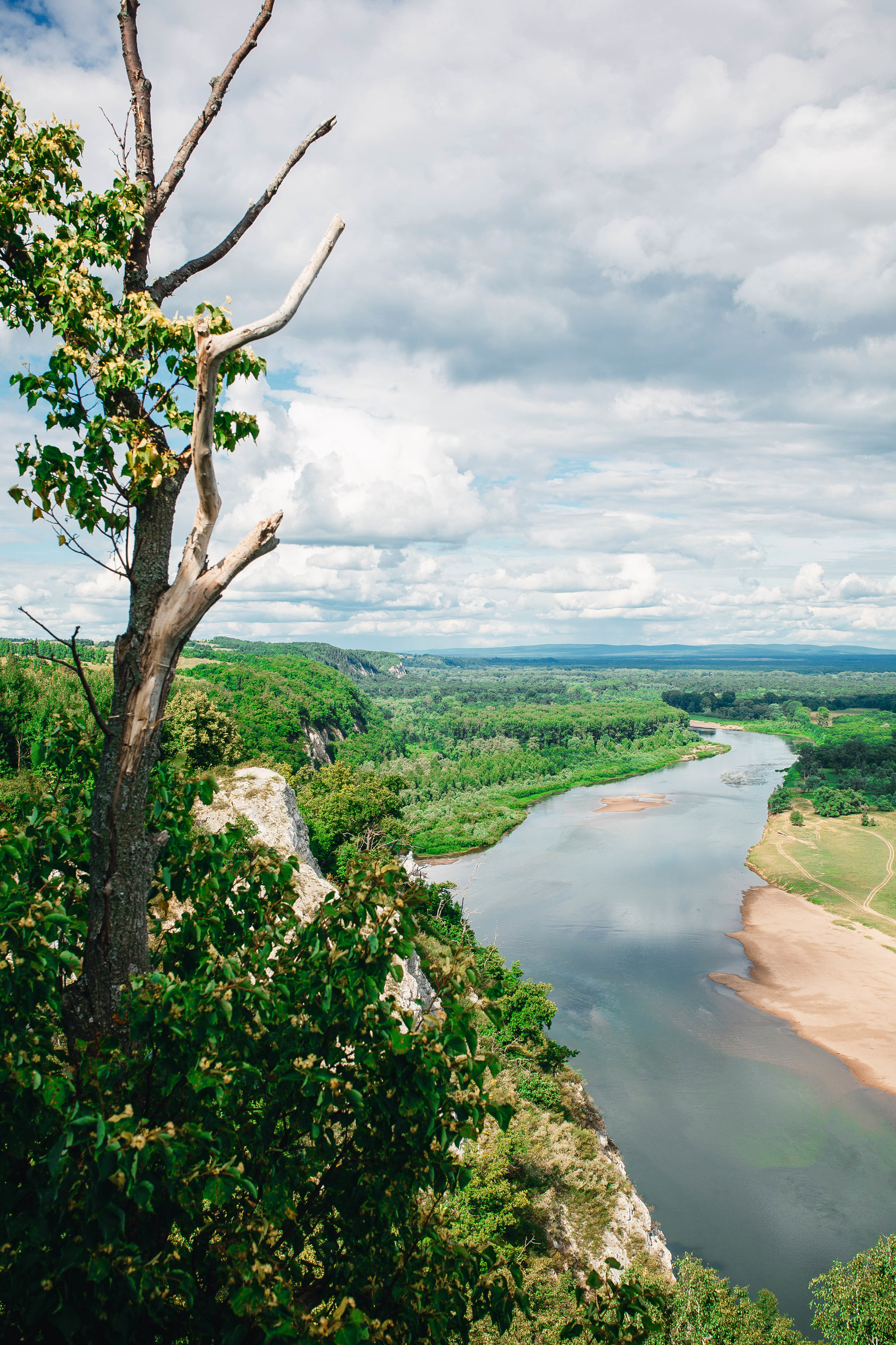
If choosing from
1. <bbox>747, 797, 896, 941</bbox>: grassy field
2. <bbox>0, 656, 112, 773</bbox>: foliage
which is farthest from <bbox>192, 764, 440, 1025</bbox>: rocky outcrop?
<bbox>747, 797, 896, 941</bbox>: grassy field

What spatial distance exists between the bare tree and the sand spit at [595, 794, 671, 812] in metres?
73.4

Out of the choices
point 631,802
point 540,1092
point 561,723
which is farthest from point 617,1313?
point 561,723

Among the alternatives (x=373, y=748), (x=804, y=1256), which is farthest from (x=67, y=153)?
(x=373, y=748)

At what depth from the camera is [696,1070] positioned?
28094mm

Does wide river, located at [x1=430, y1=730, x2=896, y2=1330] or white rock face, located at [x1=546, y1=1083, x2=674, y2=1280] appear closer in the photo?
white rock face, located at [x1=546, y1=1083, x2=674, y2=1280]

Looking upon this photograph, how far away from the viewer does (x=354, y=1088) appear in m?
4.00

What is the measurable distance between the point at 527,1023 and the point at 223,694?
140ft

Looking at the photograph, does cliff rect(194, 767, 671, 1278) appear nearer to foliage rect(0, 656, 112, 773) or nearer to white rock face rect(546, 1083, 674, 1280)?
white rock face rect(546, 1083, 674, 1280)

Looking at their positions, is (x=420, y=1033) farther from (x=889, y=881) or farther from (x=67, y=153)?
(x=889, y=881)

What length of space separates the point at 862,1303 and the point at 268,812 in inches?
806

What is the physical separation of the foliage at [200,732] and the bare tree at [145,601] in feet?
→ 87.3

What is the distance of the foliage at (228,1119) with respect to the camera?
3.22 m

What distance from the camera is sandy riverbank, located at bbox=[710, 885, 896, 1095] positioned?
102 feet

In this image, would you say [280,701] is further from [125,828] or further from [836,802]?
[125,828]
